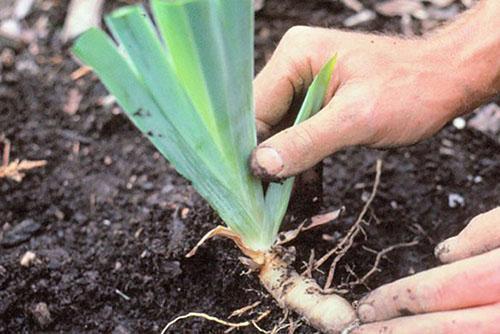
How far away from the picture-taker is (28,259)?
162 cm

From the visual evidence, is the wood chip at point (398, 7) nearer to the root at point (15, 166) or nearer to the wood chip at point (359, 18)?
the wood chip at point (359, 18)

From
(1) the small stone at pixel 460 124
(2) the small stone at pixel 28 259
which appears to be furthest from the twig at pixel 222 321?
(1) the small stone at pixel 460 124

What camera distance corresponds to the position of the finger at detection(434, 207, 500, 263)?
3.94ft

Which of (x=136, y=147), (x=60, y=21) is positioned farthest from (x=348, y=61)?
(x=60, y=21)

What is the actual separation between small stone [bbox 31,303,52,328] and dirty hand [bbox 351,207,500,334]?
2.14ft

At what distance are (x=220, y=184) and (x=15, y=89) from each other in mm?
1090

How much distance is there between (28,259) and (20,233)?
11cm

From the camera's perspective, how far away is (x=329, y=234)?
5.37 ft

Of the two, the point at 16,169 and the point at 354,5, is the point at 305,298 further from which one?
the point at 354,5

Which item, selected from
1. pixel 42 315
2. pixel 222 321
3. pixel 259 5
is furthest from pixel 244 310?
pixel 259 5

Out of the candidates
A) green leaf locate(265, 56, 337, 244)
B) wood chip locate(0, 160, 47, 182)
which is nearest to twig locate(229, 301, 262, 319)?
green leaf locate(265, 56, 337, 244)

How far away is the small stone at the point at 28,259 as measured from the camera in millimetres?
1610

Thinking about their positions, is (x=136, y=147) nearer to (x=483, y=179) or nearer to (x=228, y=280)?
(x=228, y=280)

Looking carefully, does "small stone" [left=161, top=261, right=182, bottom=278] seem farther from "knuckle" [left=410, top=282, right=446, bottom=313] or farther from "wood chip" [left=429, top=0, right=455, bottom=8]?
"wood chip" [left=429, top=0, right=455, bottom=8]
